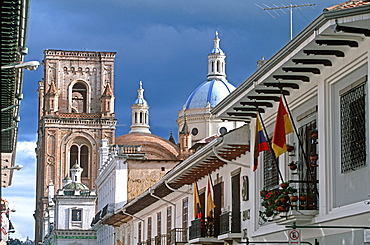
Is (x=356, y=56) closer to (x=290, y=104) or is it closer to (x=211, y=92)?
(x=290, y=104)

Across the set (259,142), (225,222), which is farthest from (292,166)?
(225,222)

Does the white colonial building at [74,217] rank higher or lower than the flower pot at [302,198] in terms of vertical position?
higher

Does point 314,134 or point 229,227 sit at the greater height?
point 314,134

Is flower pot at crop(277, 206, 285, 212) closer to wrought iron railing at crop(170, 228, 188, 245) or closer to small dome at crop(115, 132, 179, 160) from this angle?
wrought iron railing at crop(170, 228, 188, 245)

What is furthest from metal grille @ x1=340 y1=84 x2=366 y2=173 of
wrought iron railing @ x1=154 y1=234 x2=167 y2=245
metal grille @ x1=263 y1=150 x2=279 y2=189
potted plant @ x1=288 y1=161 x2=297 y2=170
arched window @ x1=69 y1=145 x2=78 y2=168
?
arched window @ x1=69 y1=145 x2=78 y2=168

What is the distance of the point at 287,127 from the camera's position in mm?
18141

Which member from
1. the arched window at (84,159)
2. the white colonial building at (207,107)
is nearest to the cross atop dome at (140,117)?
the arched window at (84,159)

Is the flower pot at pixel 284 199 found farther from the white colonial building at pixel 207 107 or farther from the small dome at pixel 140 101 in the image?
the small dome at pixel 140 101

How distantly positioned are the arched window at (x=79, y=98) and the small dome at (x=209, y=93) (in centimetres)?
2433

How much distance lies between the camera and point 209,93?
4272 inches

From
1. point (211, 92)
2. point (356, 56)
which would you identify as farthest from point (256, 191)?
point (211, 92)

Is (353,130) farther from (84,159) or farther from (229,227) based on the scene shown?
(84,159)

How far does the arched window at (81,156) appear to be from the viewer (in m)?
126

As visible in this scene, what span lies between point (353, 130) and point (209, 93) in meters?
92.5
